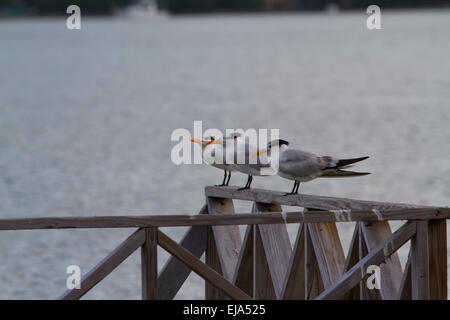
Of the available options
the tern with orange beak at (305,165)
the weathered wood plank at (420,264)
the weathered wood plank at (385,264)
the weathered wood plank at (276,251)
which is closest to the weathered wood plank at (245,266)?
the weathered wood plank at (276,251)

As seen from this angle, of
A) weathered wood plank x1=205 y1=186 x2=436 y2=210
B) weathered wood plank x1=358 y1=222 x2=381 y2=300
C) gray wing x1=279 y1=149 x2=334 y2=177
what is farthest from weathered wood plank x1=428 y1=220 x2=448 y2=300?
gray wing x1=279 y1=149 x2=334 y2=177

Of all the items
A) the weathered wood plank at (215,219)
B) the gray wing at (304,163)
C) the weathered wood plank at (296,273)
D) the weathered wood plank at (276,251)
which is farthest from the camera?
the weathered wood plank at (276,251)

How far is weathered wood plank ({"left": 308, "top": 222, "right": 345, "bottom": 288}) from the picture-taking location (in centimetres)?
618

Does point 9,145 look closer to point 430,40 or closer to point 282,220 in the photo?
point 282,220

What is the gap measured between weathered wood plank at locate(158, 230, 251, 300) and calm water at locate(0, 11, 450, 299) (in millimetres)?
7479

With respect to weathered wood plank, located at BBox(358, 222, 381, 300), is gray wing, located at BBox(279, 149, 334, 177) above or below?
above

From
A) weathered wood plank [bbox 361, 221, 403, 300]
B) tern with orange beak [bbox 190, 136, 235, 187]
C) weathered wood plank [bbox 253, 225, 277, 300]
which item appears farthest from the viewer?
weathered wood plank [bbox 253, 225, 277, 300]

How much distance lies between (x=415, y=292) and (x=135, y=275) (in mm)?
9297

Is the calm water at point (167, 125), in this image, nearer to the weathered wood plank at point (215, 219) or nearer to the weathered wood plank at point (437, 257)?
the weathered wood plank at point (437, 257)

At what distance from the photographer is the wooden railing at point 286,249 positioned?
16.2 feet

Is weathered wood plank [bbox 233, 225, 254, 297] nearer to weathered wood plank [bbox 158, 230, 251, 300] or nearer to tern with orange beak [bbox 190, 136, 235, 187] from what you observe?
tern with orange beak [bbox 190, 136, 235, 187]

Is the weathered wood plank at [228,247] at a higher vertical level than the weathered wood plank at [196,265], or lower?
lower

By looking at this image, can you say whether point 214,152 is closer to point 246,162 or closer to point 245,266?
point 246,162

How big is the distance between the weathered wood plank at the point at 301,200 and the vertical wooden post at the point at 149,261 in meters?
1.19
